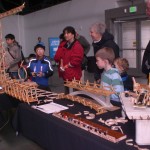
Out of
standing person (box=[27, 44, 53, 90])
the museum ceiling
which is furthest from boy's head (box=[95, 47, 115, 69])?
the museum ceiling

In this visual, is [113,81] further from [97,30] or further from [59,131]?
[97,30]

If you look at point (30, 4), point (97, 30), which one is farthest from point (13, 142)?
point (30, 4)

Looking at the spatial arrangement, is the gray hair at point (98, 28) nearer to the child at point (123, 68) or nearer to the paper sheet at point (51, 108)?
the child at point (123, 68)

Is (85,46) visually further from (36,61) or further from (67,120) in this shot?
(67,120)

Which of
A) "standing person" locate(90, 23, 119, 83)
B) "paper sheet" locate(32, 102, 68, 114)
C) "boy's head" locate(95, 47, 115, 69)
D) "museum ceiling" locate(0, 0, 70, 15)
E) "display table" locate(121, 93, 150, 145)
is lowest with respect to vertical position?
"paper sheet" locate(32, 102, 68, 114)

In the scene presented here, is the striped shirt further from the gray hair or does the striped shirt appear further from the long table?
the gray hair

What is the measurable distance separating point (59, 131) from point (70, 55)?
5.27 feet

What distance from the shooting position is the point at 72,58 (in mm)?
2912

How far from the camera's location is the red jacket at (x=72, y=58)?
9.55 feet

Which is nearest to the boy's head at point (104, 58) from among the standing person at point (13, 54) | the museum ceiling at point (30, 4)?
the standing person at point (13, 54)

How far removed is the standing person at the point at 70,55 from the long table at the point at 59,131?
41.0 inches

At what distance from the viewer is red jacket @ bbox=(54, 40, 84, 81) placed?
2.91 metres

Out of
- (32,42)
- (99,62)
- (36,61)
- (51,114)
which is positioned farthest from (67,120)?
(32,42)

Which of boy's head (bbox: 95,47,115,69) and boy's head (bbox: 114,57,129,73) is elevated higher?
boy's head (bbox: 95,47,115,69)
